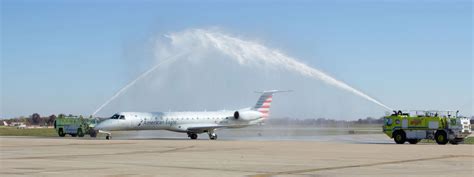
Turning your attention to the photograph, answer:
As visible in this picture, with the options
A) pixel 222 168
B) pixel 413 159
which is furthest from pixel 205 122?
pixel 222 168

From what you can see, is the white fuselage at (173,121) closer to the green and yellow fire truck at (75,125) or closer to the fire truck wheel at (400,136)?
the green and yellow fire truck at (75,125)

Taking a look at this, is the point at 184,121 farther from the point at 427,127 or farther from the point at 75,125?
the point at 427,127

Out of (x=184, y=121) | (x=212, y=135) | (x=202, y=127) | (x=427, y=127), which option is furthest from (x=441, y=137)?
(x=184, y=121)

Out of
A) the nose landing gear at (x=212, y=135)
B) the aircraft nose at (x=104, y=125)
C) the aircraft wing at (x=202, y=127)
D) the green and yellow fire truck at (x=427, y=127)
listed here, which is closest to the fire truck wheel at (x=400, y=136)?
the green and yellow fire truck at (x=427, y=127)

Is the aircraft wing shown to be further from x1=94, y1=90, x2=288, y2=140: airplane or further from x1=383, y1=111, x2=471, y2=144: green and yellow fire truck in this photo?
x1=383, y1=111, x2=471, y2=144: green and yellow fire truck

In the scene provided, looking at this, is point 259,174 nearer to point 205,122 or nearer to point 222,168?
point 222,168

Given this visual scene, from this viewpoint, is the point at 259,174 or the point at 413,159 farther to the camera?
the point at 413,159

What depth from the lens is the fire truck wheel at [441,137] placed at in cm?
4358

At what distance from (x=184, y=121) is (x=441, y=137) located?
24.6 meters

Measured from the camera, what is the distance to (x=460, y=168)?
21.6 meters

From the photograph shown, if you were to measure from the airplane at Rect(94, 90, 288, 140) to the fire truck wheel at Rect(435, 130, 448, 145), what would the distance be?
21.4m

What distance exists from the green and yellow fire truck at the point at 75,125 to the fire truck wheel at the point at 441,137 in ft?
108

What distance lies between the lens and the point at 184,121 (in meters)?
60.7

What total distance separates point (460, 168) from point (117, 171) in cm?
1076
